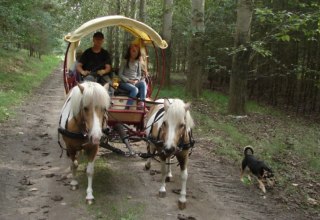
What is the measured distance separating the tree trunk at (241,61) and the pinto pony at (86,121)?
7.27 m

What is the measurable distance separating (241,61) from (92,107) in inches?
327

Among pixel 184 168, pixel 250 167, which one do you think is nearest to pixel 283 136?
pixel 250 167

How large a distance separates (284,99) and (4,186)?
1747 centimetres

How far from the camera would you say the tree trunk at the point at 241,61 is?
12695 mm

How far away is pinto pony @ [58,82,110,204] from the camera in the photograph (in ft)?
19.2

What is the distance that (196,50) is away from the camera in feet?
53.0

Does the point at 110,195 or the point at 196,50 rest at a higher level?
the point at 196,50

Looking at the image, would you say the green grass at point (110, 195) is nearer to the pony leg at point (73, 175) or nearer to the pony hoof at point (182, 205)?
the pony leg at point (73, 175)

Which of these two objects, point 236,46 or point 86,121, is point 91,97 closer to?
point 86,121

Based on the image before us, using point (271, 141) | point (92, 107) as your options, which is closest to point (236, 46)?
point (271, 141)

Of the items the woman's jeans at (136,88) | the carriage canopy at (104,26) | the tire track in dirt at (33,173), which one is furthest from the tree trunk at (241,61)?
the tire track in dirt at (33,173)

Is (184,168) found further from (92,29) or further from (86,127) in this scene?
(92,29)

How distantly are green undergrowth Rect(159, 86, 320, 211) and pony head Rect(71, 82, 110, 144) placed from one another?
3.64 m

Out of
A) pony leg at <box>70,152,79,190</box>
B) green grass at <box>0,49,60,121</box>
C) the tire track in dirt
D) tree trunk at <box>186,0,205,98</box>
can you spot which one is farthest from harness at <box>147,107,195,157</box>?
tree trunk at <box>186,0,205,98</box>
